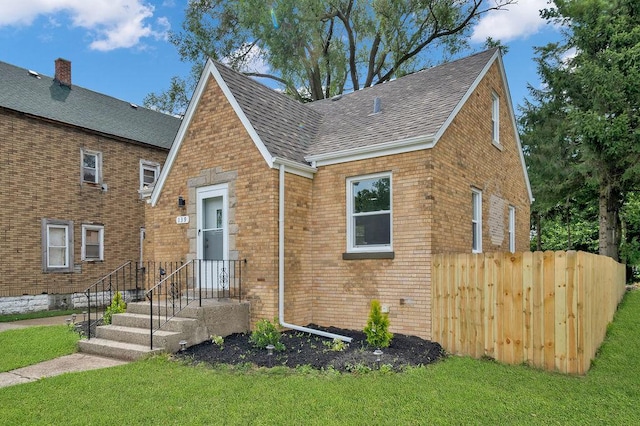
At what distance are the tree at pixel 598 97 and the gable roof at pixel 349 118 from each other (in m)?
6.79

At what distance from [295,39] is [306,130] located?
38.6 feet

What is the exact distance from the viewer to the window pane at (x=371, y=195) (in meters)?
9.08

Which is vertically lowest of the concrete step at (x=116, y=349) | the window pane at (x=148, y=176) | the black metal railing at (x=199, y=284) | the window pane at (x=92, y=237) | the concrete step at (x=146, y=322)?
the concrete step at (x=116, y=349)

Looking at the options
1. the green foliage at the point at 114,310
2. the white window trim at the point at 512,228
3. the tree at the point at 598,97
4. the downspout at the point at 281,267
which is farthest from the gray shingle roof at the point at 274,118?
the tree at the point at 598,97

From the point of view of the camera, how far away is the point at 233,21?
2330 cm

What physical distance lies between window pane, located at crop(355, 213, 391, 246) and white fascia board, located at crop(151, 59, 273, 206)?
89.8 inches

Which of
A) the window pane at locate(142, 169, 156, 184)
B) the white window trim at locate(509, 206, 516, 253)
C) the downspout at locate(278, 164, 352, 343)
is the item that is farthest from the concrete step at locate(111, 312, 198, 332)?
the window pane at locate(142, 169, 156, 184)

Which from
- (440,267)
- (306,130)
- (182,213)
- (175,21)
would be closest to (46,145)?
(182,213)

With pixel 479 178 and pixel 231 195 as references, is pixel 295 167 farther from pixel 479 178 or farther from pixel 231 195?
pixel 479 178

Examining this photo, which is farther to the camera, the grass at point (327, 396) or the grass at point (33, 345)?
the grass at point (33, 345)

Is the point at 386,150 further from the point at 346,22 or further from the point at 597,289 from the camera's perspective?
the point at 346,22

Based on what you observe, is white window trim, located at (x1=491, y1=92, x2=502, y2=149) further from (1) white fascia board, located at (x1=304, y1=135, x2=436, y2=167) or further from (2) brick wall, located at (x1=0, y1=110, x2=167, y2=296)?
(2) brick wall, located at (x1=0, y1=110, x2=167, y2=296)

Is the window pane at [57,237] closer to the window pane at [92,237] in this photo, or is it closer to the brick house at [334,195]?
the window pane at [92,237]

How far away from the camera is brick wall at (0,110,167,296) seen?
14.3m
